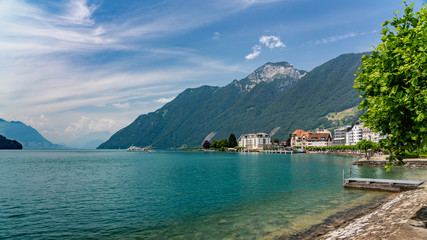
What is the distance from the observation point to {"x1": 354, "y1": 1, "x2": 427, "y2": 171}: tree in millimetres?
12258

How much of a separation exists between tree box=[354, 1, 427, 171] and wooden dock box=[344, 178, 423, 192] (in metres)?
28.7

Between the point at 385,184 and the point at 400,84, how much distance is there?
3196 centimetres

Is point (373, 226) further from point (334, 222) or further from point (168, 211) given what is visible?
point (168, 211)

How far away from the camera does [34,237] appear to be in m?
21.5

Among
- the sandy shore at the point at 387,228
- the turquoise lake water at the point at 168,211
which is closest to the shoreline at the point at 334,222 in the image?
the turquoise lake water at the point at 168,211

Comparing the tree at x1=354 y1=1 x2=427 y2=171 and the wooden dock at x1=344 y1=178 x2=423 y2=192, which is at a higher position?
the tree at x1=354 y1=1 x2=427 y2=171

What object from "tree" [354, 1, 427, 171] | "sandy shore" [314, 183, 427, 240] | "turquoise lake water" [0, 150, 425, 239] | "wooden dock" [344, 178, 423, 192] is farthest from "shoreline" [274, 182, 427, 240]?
"wooden dock" [344, 178, 423, 192]

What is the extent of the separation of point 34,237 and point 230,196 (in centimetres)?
2380

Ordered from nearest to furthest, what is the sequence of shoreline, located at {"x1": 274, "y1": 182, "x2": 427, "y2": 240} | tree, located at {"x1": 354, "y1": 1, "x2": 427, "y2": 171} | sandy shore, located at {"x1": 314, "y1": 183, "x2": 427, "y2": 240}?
tree, located at {"x1": 354, "y1": 1, "x2": 427, "y2": 171} → sandy shore, located at {"x1": 314, "y1": 183, "x2": 427, "y2": 240} → shoreline, located at {"x1": 274, "y1": 182, "x2": 427, "y2": 240}

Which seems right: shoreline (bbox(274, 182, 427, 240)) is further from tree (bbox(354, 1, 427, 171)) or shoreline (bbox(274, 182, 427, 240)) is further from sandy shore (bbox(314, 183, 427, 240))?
tree (bbox(354, 1, 427, 171))

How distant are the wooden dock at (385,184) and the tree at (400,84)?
94.2 feet

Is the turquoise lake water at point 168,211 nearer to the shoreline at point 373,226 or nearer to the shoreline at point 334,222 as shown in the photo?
the shoreline at point 334,222

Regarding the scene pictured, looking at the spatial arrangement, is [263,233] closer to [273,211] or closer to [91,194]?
[273,211]

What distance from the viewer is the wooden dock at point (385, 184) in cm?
3802
